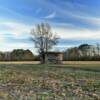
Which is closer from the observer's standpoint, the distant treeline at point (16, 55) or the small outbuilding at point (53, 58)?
the small outbuilding at point (53, 58)

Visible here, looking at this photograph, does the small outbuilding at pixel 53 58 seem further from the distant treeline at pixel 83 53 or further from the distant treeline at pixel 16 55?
the distant treeline at pixel 16 55

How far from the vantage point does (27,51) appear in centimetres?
10056

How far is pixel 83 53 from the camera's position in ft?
345

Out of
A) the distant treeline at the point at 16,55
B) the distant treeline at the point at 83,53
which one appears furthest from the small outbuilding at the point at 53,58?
the distant treeline at the point at 16,55

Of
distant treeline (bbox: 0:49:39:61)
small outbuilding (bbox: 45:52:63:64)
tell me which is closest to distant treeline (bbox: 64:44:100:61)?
distant treeline (bbox: 0:49:39:61)

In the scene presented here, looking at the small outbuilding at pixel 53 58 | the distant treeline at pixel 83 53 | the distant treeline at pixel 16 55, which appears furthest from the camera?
the distant treeline at pixel 16 55

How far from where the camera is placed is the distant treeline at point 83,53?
318 ft

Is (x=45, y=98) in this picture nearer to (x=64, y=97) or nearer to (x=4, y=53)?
(x=64, y=97)

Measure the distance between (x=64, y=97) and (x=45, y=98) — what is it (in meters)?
0.63

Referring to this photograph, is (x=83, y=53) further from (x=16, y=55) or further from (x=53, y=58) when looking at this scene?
(x=53, y=58)

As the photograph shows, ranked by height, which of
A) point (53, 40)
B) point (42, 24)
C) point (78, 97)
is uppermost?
point (42, 24)

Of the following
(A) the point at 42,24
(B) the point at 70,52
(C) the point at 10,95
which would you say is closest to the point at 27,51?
(B) the point at 70,52

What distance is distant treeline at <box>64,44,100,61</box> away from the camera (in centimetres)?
9688

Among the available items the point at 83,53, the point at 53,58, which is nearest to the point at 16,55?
the point at 83,53
